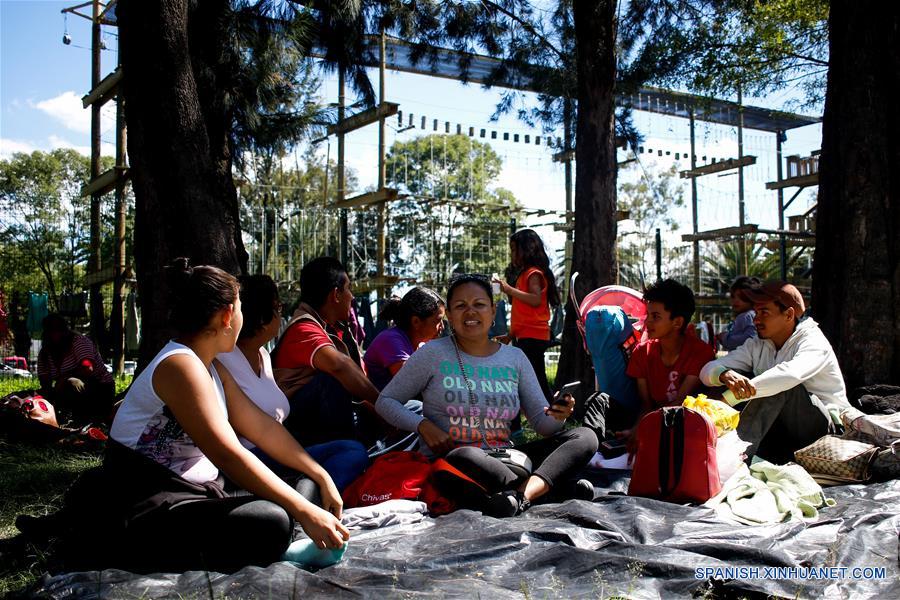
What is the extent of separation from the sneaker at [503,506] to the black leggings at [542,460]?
0.35 feet

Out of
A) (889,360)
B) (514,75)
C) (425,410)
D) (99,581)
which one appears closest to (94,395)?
(425,410)

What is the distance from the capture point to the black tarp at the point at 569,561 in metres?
2.64

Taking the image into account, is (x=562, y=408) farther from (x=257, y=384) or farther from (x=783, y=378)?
(x=257, y=384)

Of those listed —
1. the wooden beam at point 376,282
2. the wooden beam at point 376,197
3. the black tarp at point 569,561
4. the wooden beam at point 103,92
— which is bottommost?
the black tarp at point 569,561

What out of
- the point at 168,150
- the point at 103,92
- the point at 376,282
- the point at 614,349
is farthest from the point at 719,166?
the point at 168,150

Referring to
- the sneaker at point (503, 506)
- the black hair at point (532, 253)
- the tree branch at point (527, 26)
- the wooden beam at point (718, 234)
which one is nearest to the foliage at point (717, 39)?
the tree branch at point (527, 26)

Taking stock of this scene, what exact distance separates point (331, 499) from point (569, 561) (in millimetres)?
858

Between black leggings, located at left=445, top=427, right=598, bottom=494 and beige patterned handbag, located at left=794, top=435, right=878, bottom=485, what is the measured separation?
49.2 inches

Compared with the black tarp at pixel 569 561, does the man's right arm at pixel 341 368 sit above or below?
above

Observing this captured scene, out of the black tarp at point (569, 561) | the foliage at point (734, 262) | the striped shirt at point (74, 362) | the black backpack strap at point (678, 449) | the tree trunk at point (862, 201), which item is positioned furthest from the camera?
the foliage at point (734, 262)

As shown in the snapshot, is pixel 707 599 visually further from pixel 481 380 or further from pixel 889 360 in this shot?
pixel 889 360

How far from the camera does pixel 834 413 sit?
4.75 metres

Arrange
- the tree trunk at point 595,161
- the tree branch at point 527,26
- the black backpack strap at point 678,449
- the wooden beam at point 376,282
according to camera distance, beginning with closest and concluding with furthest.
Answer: the black backpack strap at point 678,449, the tree trunk at point 595,161, the tree branch at point 527,26, the wooden beam at point 376,282

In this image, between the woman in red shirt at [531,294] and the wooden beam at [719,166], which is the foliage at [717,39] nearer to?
the woman in red shirt at [531,294]
